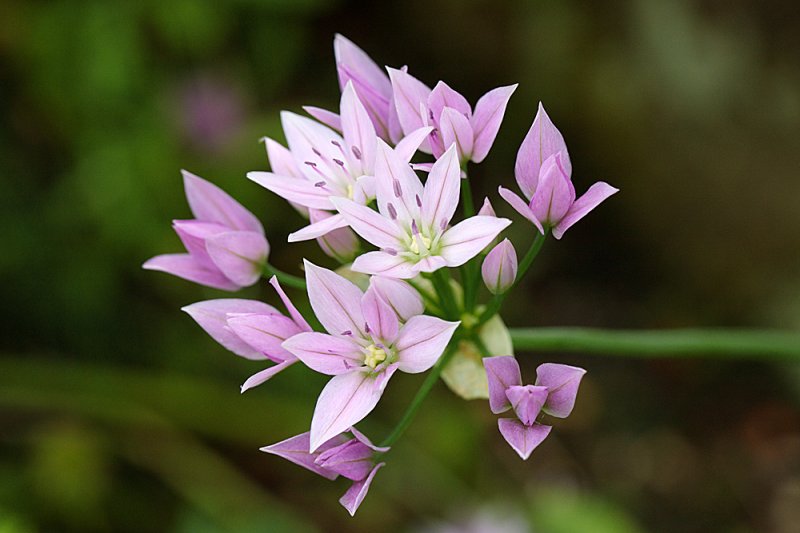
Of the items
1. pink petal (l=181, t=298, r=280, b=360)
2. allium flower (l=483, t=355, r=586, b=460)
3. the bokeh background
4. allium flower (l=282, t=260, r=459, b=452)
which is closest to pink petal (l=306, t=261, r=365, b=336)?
allium flower (l=282, t=260, r=459, b=452)

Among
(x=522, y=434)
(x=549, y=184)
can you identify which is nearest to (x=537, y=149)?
(x=549, y=184)

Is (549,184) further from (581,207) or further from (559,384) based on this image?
(559,384)

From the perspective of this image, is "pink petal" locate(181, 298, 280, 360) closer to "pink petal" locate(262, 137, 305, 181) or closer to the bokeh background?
"pink petal" locate(262, 137, 305, 181)

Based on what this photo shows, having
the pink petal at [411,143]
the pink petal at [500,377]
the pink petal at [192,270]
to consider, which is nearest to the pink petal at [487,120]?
the pink petal at [411,143]

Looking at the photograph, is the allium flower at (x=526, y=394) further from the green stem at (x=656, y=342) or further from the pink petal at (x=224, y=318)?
the pink petal at (x=224, y=318)

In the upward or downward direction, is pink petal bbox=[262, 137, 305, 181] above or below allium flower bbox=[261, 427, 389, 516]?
above

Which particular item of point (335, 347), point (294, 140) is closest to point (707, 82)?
point (294, 140)
